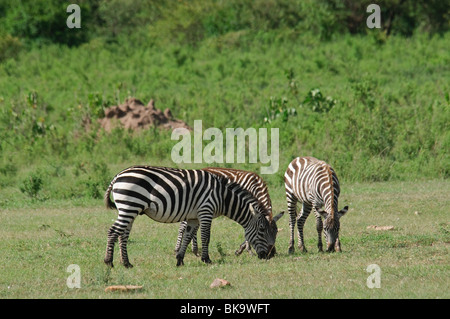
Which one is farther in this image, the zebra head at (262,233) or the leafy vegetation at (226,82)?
the leafy vegetation at (226,82)

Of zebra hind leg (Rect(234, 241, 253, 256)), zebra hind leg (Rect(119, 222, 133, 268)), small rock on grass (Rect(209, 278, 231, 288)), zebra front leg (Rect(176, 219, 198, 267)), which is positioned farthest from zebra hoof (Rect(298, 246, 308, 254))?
small rock on grass (Rect(209, 278, 231, 288))

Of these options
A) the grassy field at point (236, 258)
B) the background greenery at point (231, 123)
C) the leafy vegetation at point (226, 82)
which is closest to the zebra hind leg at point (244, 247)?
Answer: the grassy field at point (236, 258)

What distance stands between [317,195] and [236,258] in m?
1.59

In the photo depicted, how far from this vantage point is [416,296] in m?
7.94

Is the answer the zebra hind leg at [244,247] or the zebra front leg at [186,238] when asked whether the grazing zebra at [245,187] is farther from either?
the zebra front leg at [186,238]

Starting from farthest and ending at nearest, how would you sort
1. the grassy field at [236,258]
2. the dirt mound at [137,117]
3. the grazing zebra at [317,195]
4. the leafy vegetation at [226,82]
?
1. the dirt mound at [137,117]
2. the leafy vegetation at [226,82]
3. the grazing zebra at [317,195]
4. the grassy field at [236,258]

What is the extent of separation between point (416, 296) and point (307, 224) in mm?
6630

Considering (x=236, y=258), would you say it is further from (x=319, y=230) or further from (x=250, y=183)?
(x=319, y=230)

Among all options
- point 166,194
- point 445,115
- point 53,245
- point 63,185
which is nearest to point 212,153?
point 63,185

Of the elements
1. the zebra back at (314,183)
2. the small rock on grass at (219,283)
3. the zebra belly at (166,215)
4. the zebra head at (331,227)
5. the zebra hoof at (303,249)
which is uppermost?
the zebra back at (314,183)

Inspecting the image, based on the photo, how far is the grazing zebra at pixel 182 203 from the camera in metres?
10.2

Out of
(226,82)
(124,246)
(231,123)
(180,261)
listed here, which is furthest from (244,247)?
(226,82)

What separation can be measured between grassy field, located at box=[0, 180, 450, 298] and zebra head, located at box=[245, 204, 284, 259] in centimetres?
16
